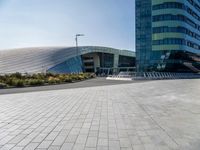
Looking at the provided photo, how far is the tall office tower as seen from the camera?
54062mm

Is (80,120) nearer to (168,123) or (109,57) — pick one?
(168,123)

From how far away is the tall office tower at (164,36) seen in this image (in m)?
54.1

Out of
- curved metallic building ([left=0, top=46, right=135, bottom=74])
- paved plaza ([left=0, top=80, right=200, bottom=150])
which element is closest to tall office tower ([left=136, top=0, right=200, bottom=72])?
curved metallic building ([left=0, top=46, right=135, bottom=74])

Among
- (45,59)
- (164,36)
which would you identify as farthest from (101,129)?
(45,59)

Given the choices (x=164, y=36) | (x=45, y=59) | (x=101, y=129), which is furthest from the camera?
(x=45, y=59)

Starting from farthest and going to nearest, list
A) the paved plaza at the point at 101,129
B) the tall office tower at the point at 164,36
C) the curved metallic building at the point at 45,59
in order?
1. the curved metallic building at the point at 45,59
2. the tall office tower at the point at 164,36
3. the paved plaza at the point at 101,129

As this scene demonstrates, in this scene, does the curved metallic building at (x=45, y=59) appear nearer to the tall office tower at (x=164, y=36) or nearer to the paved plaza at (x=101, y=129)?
the tall office tower at (x=164, y=36)

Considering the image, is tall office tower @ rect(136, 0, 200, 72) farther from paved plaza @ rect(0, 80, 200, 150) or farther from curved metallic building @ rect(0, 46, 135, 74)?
paved plaza @ rect(0, 80, 200, 150)

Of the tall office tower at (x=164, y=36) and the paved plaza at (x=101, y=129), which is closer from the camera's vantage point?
the paved plaza at (x=101, y=129)

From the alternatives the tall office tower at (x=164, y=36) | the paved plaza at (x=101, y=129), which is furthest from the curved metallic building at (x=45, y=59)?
the paved plaza at (x=101, y=129)

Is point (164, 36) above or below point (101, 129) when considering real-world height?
above

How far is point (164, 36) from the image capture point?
178 feet

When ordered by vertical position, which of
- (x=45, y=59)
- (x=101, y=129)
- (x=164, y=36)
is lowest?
(x=101, y=129)

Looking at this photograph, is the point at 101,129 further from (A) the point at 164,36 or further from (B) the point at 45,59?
(B) the point at 45,59
